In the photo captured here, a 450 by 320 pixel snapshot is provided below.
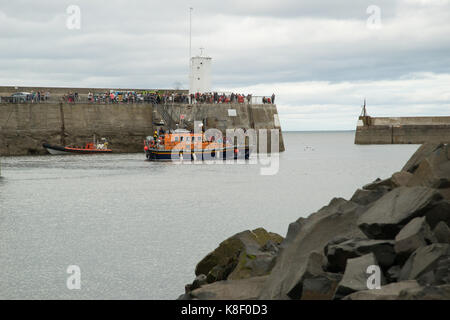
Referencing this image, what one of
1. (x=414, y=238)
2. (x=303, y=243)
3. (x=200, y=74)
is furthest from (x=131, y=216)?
(x=200, y=74)

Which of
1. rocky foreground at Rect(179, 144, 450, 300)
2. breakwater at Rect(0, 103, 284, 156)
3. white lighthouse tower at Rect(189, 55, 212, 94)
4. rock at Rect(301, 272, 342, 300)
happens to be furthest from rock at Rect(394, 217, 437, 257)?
white lighthouse tower at Rect(189, 55, 212, 94)

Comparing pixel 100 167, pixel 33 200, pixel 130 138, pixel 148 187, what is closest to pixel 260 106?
pixel 130 138

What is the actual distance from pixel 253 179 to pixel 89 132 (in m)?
17.5

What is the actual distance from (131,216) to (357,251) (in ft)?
39.3

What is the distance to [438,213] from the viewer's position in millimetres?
6086

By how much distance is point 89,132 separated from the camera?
42.6 meters

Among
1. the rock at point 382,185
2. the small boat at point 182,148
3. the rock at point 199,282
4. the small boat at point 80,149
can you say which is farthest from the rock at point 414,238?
the small boat at point 80,149

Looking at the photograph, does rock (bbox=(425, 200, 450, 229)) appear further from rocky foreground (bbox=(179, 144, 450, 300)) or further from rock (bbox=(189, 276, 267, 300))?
rock (bbox=(189, 276, 267, 300))

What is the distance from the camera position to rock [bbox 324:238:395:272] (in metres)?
5.68

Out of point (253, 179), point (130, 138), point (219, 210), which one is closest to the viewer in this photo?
point (219, 210)

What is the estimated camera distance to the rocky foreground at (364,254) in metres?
5.14

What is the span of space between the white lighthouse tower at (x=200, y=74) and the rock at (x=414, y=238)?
44640 mm
